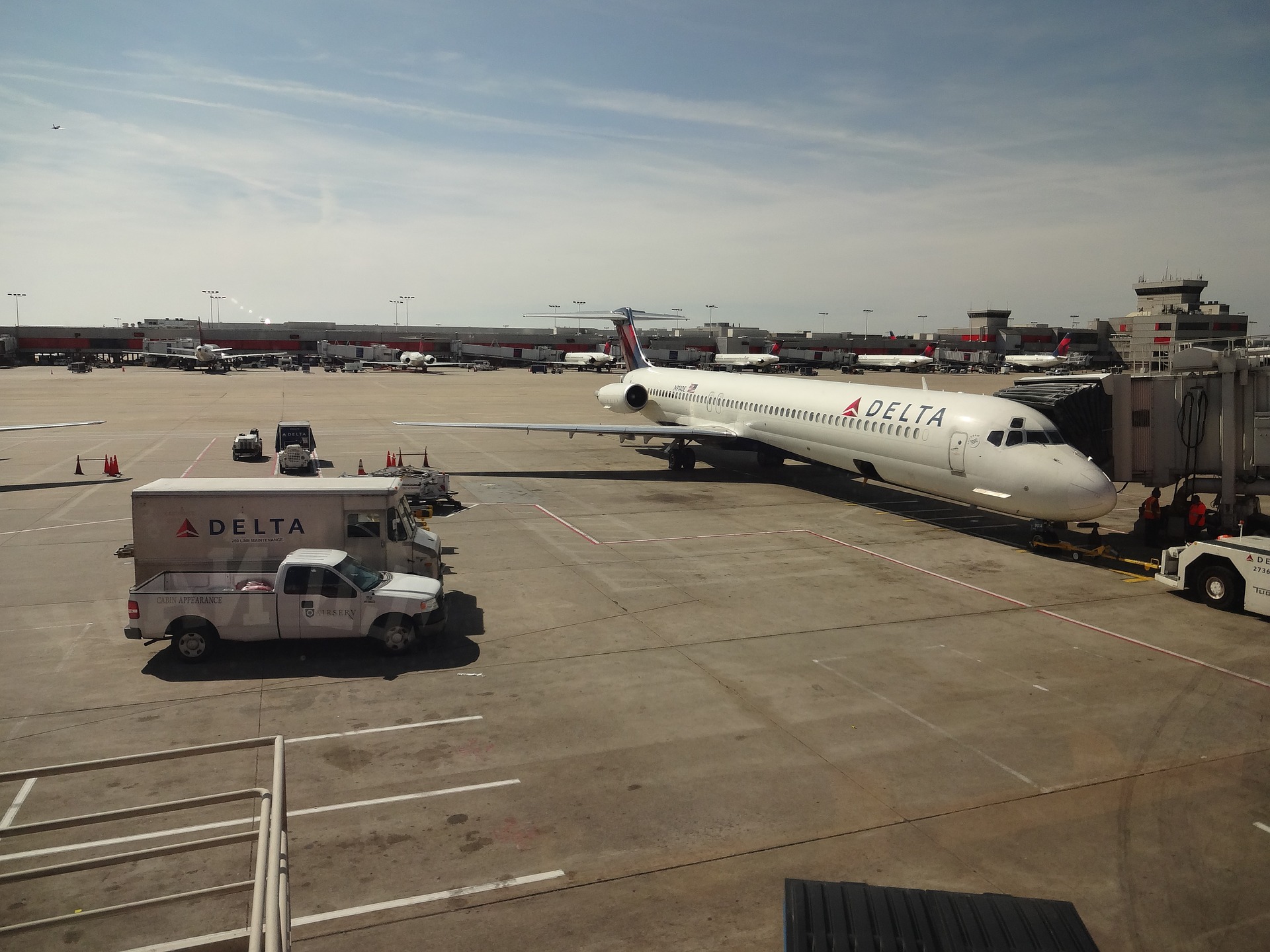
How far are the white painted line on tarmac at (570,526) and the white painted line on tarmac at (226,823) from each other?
41.5ft

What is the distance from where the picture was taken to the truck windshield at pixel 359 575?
1470cm

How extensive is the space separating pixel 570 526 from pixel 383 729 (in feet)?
43.9

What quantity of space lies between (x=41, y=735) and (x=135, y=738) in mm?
1267

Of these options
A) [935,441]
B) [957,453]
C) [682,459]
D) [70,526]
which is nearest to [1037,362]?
[682,459]

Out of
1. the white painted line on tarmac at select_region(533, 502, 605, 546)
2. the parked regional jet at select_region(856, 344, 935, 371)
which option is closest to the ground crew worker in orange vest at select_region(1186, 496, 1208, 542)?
the white painted line on tarmac at select_region(533, 502, 605, 546)

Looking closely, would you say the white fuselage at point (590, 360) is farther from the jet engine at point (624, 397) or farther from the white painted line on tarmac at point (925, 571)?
the white painted line on tarmac at point (925, 571)

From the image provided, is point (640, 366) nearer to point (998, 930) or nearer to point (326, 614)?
point (326, 614)

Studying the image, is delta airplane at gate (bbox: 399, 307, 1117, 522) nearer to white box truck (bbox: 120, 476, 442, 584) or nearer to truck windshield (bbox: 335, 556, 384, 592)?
white box truck (bbox: 120, 476, 442, 584)

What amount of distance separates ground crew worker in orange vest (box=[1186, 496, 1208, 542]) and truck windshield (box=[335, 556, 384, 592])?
65.3 feet

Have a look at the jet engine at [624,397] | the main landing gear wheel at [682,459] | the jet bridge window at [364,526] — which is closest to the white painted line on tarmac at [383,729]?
the jet bridge window at [364,526]

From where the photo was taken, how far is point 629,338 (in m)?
49.1

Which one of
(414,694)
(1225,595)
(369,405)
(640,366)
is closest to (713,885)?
(414,694)

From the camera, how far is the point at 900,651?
50.2ft

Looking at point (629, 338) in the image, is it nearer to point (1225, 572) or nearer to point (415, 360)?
point (1225, 572)
